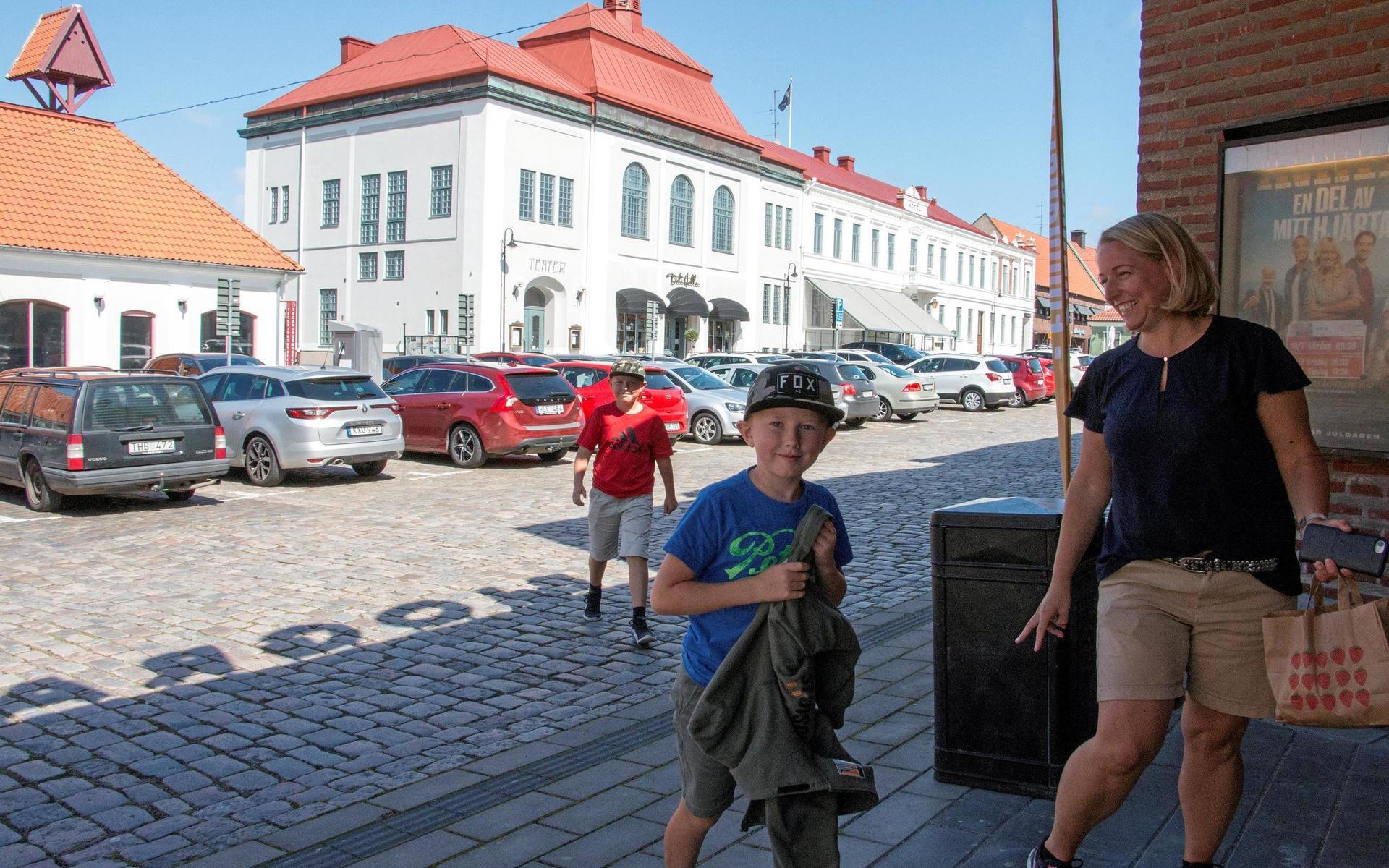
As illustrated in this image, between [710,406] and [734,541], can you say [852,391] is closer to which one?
[710,406]

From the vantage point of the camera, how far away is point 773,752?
108 inches

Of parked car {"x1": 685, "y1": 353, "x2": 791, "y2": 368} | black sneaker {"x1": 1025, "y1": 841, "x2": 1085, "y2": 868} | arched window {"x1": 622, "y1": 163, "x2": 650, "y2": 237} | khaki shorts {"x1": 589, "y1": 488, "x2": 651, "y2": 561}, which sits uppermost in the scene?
arched window {"x1": 622, "y1": 163, "x2": 650, "y2": 237}

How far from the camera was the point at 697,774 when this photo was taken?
2.91 metres

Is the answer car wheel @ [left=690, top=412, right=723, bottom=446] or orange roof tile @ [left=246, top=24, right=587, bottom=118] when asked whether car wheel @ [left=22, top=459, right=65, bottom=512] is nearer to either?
car wheel @ [left=690, top=412, right=723, bottom=446]

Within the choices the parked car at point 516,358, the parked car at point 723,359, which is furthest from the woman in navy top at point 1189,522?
the parked car at point 723,359

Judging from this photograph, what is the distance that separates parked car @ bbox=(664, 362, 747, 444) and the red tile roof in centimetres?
2476

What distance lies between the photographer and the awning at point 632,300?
152 feet

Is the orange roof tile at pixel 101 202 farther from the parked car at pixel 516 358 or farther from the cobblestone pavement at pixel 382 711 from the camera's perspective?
the cobblestone pavement at pixel 382 711

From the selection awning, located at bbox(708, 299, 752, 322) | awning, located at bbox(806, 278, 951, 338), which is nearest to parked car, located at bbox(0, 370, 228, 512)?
awning, located at bbox(708, 299, 752, 322)

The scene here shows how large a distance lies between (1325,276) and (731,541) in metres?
3.88

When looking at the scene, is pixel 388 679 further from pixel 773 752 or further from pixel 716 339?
pixel 716 339

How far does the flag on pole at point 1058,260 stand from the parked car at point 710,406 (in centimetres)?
1638

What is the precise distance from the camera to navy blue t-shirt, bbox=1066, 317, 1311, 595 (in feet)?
9.92

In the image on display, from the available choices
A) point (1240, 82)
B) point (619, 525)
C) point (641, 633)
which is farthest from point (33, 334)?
point (1240, 82)
